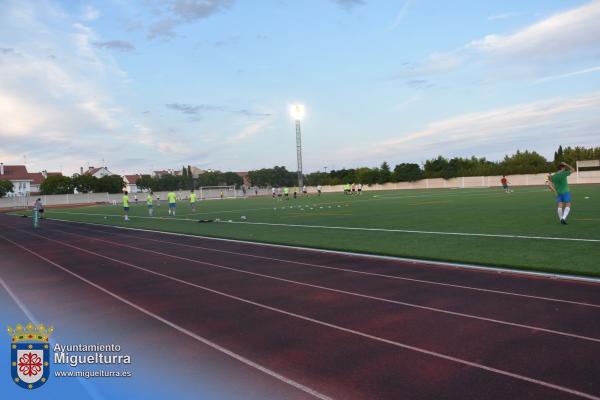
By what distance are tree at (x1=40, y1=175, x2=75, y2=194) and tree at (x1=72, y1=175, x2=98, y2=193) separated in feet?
2.77

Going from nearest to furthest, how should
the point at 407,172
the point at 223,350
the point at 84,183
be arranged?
1. the point at 223,350
2. the point at 407,172
3. the point at 84,183

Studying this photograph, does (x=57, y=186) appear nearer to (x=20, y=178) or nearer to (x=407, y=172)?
(x=20, y=178)

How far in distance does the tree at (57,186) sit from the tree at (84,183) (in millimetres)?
843

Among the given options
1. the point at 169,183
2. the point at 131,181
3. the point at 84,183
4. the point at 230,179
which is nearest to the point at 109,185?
the point at 84,183

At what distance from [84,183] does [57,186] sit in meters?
4.35

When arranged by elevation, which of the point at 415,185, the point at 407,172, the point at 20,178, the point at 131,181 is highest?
the point at 20,178

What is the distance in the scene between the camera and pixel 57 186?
7875 centimetres

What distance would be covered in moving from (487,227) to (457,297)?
8.66 m

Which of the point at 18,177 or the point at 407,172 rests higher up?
the point at 18,177

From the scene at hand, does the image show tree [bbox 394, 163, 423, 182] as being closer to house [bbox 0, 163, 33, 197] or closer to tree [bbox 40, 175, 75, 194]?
tree [bbox 40, 175, 75, 194]

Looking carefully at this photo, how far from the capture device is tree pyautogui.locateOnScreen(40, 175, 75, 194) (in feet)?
256

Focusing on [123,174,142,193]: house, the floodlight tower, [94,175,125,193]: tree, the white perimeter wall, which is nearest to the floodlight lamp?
the floodlight tower

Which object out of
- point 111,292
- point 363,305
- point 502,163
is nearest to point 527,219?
point 363,305

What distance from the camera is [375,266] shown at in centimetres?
970
